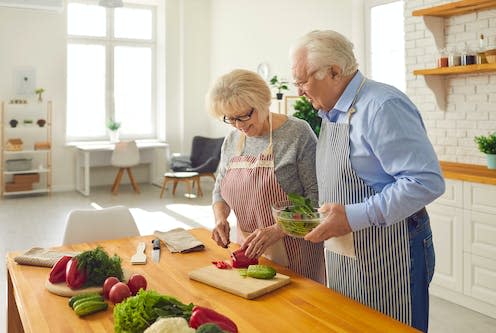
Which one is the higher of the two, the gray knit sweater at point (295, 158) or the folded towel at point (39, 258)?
the gray knit sweater at point (295, 158)

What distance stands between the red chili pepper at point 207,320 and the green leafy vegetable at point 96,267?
0.55m

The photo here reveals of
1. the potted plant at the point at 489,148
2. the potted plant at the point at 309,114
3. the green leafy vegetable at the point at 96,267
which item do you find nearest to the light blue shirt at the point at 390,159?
the green leafy vegetable at the point at 96,267

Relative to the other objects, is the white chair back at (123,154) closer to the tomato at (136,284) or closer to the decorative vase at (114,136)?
the decorative vase at (114,136)

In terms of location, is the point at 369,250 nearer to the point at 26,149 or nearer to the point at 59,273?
the point at 59,273

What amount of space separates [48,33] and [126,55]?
1.50 metres

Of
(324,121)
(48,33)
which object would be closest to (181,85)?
(48,33)

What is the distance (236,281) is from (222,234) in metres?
0.46

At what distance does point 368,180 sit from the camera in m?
1.79

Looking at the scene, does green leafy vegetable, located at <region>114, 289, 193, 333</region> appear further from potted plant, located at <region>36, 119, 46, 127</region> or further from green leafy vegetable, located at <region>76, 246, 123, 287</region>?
potted plant, located at <region>36, 119, 46, 127</region>

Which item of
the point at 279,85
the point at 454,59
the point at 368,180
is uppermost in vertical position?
the point at 279,85

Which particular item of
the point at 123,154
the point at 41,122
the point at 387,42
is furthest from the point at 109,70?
the point at 387,42

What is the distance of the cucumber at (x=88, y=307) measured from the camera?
61.7 inches

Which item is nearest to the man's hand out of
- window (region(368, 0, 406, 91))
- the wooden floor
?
the wooden floor

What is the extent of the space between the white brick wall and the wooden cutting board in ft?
9.89
